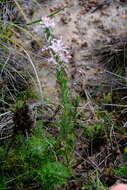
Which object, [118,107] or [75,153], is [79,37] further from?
[75,153]

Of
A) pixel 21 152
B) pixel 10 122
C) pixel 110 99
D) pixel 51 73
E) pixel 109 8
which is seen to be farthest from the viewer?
pixel 109 8

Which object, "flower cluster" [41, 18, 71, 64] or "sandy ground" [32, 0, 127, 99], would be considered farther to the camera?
"sandy ground" [32, 0, 127, 99]

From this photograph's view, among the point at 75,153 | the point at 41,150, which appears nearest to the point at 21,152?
the point at 41,150

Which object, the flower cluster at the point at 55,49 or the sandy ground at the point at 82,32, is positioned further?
the sandy ground at the point at 82,32

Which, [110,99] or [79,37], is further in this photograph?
[79,37]

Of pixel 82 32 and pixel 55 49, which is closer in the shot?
pixel 55 49

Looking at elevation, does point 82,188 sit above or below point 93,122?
below

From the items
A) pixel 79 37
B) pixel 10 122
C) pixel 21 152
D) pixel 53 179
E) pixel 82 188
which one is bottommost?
pixel 82 188

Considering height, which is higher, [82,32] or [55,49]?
[82,32]
